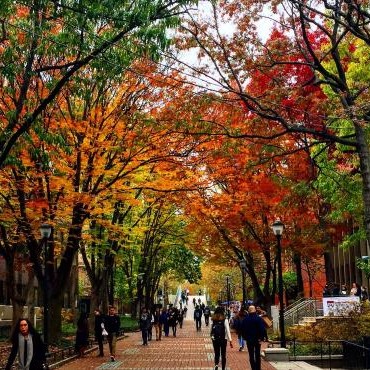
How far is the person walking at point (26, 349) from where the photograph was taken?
35.1 feet

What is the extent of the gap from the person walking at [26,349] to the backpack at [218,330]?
6.33 metres

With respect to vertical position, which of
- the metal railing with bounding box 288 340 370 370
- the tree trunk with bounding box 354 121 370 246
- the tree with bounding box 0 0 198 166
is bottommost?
the metal railing with bounding box 288 340 370 370

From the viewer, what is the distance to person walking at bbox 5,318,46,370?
421 inches

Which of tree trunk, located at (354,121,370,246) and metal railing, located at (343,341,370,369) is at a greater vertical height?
tree trunk, located at (354,121,370,246)

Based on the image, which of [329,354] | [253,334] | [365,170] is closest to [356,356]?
[253,334]

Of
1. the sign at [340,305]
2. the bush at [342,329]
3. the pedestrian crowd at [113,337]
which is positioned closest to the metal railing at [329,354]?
the bush at [342,329]

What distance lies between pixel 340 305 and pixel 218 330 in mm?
9685

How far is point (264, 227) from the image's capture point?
3488 centimetres

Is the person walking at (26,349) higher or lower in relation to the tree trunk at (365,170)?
lower

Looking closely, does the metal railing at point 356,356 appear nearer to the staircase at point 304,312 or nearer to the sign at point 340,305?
the sign at point 340,305

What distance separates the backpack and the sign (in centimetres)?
881

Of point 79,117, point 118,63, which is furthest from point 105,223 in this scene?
point 118,63

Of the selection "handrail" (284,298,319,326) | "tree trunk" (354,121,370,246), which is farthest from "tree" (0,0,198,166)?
"handrail" (284,298,319,326)

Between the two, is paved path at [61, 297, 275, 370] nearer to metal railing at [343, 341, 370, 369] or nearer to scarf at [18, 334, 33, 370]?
metal railing at [343, 341, 370, 369]
